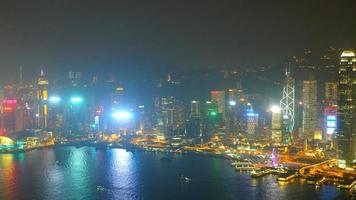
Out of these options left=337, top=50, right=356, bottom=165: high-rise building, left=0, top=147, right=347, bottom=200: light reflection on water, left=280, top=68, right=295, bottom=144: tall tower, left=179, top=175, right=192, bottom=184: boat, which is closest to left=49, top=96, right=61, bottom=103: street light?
left=0, top=147, right=347, bottom=200: light reflection on water

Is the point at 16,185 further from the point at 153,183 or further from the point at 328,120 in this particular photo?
the point at 328,120

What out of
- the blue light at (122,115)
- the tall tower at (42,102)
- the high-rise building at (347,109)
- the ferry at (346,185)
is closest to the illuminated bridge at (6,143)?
the tall tower at (42,102)


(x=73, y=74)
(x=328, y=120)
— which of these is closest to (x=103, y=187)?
(x=328, y=120)

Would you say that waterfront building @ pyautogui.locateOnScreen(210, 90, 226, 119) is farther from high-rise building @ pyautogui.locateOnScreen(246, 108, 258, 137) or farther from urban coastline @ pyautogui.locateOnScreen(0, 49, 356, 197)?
high-rise building @ pyautogui.locateOnScreen(246, 108, 258, 137)

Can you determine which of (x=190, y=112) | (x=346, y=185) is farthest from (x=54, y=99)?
(x=346, y=185)

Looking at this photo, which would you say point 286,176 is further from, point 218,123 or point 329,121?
point 218,123

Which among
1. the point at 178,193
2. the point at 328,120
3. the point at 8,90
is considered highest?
the point at 8,90
